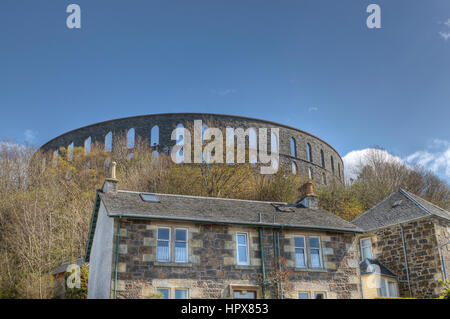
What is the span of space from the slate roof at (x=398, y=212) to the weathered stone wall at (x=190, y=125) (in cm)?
2077

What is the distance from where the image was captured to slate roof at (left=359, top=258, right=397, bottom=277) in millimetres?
25391

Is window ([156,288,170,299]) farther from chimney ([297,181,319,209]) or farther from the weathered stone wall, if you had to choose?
the weathered stone wall

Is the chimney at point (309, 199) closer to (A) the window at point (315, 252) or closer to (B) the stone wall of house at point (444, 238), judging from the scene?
(A) the window at point (315, 252)

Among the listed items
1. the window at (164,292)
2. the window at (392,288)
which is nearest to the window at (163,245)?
the window at (164,292)

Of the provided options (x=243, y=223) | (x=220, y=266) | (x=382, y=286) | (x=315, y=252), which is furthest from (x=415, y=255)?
(x=220, y=266)

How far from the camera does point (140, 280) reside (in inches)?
725

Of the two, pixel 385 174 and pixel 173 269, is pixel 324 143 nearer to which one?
pixel 385 174

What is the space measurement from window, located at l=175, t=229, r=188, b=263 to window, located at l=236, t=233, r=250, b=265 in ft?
7.23

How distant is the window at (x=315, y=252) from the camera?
2119cm

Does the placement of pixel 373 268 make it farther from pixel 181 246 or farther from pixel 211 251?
pixel 181 246

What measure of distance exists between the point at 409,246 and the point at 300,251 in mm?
8072

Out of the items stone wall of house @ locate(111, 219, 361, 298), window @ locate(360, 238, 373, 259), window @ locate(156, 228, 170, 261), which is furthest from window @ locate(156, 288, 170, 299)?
window @ locate(360, 238, 373, 259)

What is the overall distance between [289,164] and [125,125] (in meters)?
17.5

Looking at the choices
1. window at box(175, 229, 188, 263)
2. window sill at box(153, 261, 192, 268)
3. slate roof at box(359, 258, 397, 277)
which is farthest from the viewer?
slate roof at box(359, 258, 397, 277)
